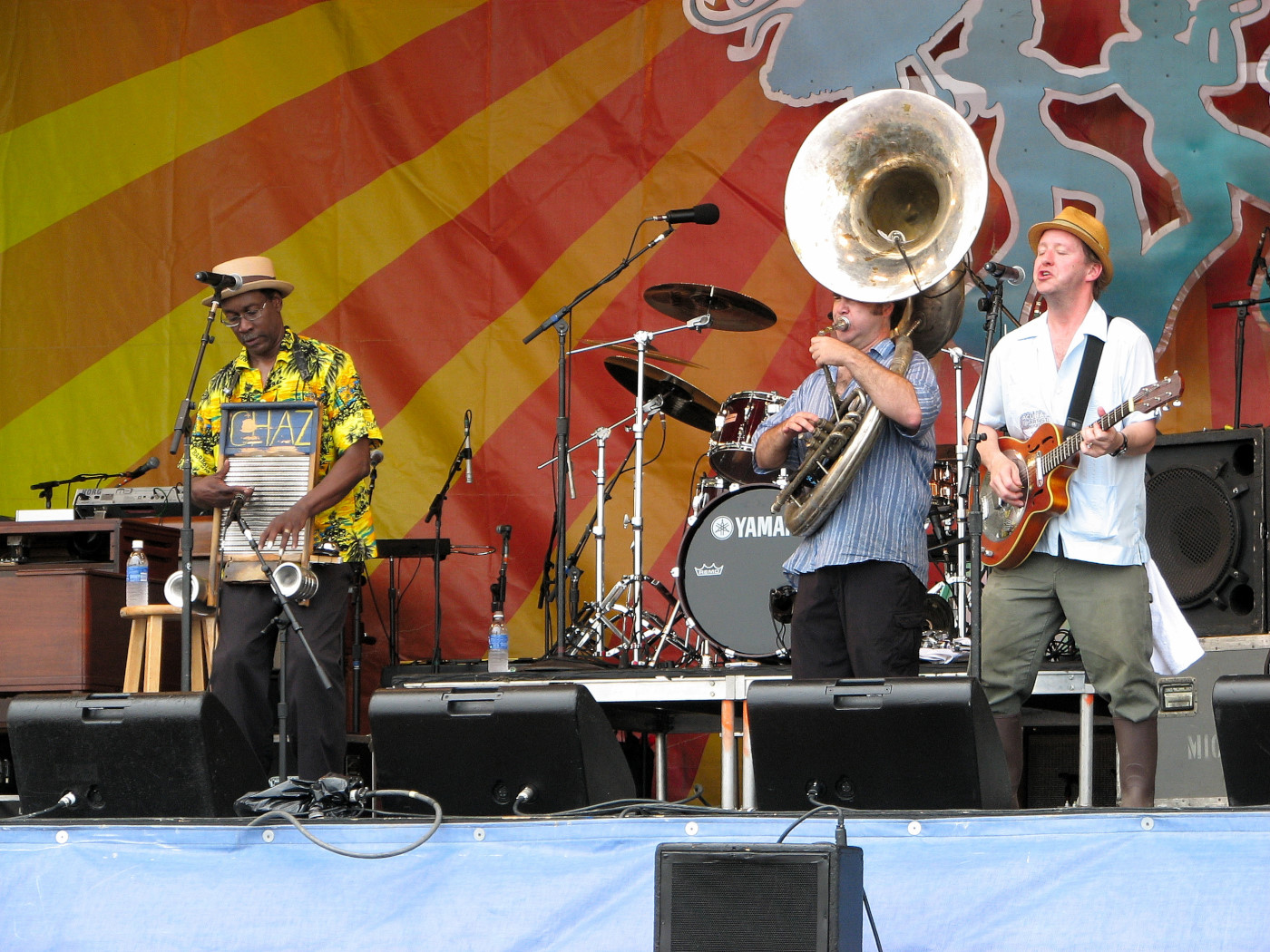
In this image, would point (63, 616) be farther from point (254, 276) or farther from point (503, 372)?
point (503, 372)

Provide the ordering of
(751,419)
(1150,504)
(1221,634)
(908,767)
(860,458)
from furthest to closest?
(751,419), (1150,504), (1221,634), (860,458), (908,767)

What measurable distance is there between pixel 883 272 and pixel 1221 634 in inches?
67.7

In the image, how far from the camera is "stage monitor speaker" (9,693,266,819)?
2.87m

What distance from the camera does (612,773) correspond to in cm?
298

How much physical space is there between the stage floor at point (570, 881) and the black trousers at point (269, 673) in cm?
156

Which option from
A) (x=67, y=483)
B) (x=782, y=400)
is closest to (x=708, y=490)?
(x=782, y=400)

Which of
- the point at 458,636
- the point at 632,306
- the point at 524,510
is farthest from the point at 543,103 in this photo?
the point at 458,636

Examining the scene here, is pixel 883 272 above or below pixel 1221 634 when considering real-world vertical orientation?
above

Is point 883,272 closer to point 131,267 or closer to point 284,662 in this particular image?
point 284,662

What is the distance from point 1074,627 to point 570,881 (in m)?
1.84

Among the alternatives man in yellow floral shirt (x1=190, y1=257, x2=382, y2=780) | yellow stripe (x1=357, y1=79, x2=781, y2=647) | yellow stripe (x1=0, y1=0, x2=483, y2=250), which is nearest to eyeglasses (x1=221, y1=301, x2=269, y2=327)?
man in yellow floral shirt (x1=190, y1=257, x2=382, y2=780)

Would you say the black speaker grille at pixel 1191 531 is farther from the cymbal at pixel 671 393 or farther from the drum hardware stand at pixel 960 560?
the cymbal at pixel 671 393

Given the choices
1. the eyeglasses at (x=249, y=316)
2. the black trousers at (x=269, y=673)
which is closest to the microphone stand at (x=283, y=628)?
the black trousers at (x=269, y=673)

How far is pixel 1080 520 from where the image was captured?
3740 mm
